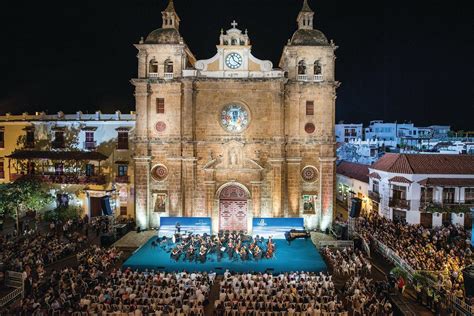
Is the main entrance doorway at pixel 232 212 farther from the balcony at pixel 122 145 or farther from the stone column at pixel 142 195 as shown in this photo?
the balcony at pixel 122 145

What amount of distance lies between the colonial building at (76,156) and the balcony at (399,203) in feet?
87.1

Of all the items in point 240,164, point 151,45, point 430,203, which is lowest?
point 430,203

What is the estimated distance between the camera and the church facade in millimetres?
31094

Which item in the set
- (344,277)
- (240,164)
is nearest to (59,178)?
(240,164)

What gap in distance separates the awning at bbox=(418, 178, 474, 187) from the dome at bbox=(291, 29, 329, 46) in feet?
54.4

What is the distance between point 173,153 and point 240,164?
659cm

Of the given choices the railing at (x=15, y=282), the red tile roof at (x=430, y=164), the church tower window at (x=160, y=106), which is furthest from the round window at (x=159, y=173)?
the red tile roof at (x=430, y=164)

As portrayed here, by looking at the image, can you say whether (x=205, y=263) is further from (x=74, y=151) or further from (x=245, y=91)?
(x=74, y=151)

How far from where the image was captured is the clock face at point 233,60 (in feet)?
103

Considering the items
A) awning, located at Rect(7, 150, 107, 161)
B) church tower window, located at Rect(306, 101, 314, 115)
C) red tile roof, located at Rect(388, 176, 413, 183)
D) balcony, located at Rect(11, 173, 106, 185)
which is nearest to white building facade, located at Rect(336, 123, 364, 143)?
red tile roof, located at Rect(388, 176, 413, 183)

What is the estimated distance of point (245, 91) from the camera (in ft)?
103

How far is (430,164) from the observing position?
33656mm

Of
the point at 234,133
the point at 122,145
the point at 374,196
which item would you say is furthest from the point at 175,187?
the point at 374,196

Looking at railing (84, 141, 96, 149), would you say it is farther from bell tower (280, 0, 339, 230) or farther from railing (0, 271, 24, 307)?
bell tower (280, 0, 339, 230)
